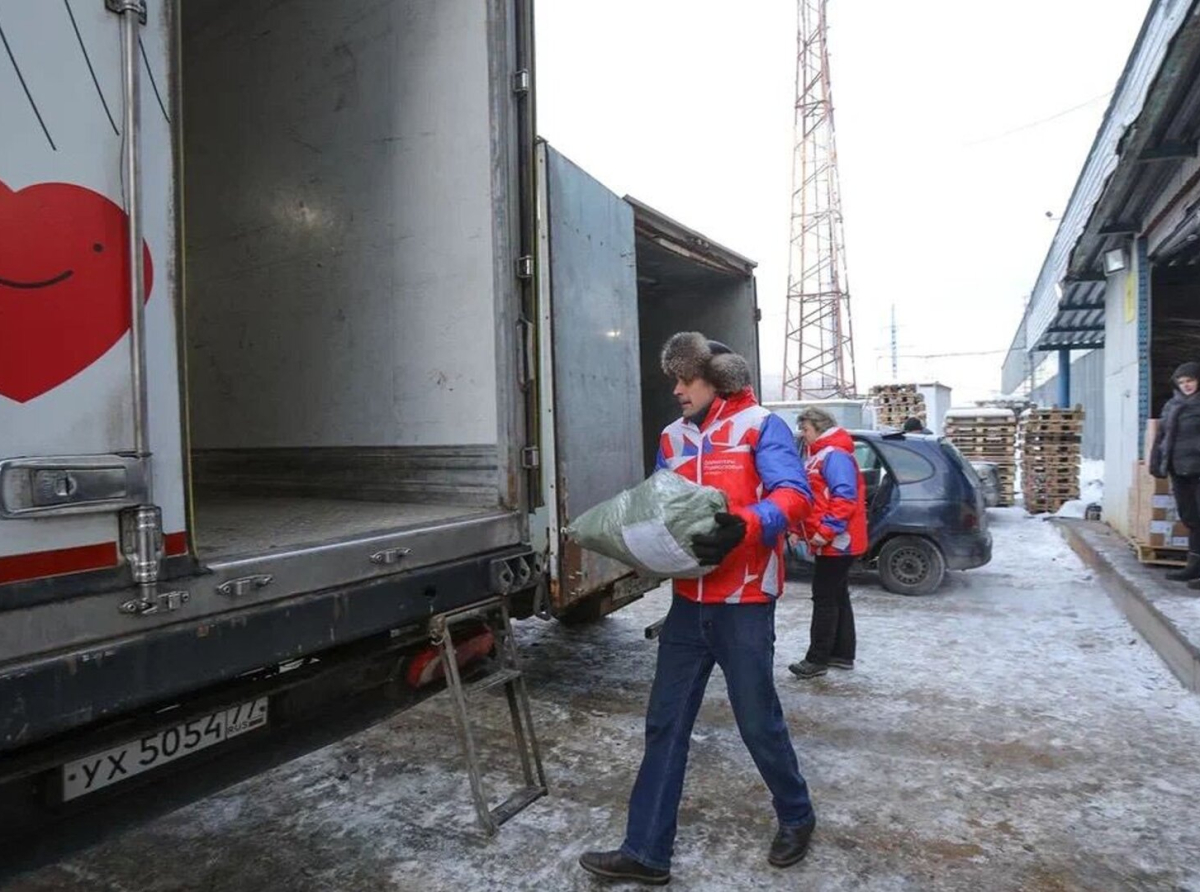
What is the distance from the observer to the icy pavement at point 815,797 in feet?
9.51

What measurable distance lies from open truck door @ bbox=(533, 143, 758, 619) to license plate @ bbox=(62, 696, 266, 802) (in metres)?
1.64

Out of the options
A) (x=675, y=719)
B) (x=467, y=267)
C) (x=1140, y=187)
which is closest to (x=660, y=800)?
(x=675, y=719)

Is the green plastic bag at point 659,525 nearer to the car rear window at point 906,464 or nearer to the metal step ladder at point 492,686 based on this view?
the metal step ladder at point 492,686

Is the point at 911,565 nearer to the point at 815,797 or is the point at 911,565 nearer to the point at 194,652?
the point at 815,797

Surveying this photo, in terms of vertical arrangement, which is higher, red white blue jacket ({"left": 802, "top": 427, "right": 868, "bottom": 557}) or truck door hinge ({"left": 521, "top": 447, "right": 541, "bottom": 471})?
truck door hinge ({"left": 521, "top": 447, "right": 541, "bottom": 471})

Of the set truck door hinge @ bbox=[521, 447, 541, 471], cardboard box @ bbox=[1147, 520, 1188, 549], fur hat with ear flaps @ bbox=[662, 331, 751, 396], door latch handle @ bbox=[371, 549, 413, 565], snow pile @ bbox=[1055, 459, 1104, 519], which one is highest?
fur hat with ear flaps @ bbox=[662, 331, 751, 396]

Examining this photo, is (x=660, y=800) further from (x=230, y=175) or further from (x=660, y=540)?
(x=230, y=175)

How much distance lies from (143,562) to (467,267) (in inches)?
70.1

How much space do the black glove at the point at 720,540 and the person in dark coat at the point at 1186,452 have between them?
5494 millimetres

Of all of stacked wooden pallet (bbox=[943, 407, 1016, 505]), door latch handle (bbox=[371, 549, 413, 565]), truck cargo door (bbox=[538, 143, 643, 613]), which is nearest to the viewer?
door latch handle (bbox=[371, 549, 413, 565])

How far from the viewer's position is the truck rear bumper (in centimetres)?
171

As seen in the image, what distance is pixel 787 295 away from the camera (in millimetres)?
38625

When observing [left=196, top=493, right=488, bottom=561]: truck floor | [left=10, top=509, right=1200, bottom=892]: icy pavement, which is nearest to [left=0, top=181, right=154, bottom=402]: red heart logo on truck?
[left=196, top=493, right=488, bottom=561]: truck floor

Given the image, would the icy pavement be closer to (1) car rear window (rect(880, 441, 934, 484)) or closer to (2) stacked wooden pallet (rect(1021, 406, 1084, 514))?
(1) car rear window (rect(880, 441, 934, 484))
